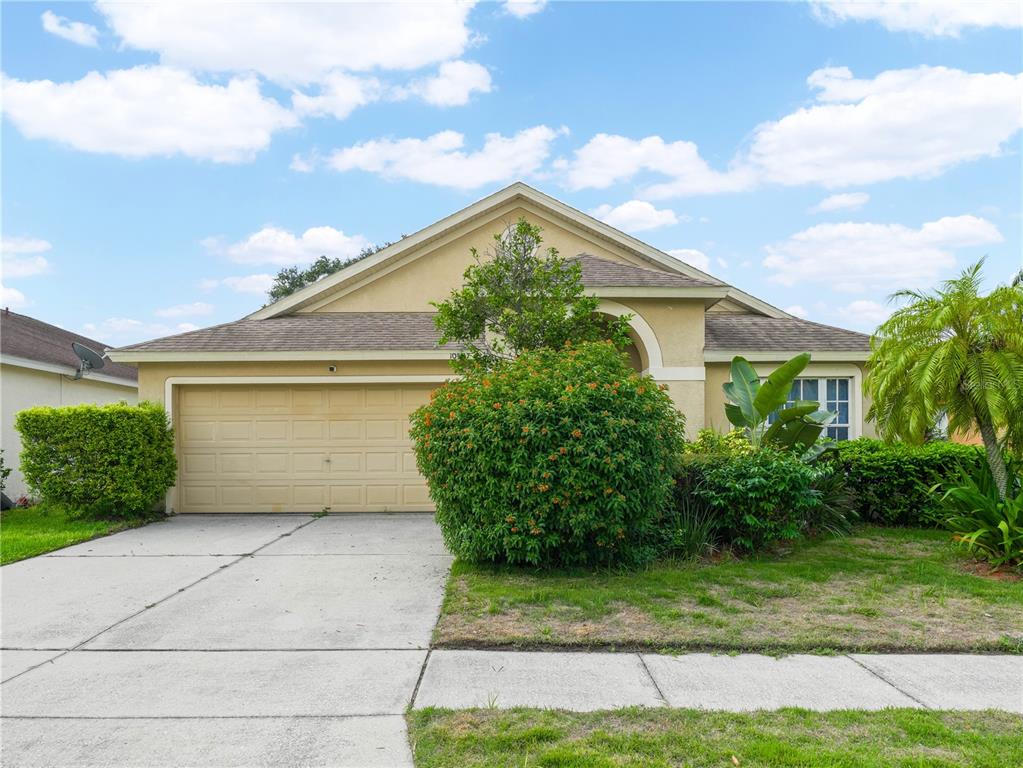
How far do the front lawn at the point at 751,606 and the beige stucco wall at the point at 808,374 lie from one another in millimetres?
4444

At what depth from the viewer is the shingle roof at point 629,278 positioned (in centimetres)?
1133

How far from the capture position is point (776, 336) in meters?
12.9

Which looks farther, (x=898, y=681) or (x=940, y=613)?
(x=940, y=613)

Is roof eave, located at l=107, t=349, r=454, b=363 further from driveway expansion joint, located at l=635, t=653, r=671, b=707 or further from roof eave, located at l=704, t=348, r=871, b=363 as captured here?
driveway expansion joint, located at l=635, t=653, r=671, b=707

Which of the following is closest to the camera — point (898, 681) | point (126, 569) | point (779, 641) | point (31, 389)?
point (898, 681)

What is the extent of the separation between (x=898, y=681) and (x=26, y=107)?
15797mm

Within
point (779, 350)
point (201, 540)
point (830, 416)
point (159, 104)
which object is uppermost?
point (159, 104)

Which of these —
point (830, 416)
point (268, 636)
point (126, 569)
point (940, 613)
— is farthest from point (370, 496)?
point (940, 613)

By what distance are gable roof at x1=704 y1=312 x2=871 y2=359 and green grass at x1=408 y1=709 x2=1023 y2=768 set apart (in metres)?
8.83

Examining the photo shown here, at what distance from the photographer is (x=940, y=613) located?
5859mm

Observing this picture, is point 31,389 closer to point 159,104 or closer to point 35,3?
point 159,104

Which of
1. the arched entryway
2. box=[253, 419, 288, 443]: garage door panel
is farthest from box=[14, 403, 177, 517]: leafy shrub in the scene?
the arched entryway

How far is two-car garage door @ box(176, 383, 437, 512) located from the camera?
1236 cm

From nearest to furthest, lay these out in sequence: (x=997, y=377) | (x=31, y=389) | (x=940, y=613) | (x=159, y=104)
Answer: (x=940, y=613) → (x=997, y=377) → (x=159, y=104) → (x=31, y=389)
